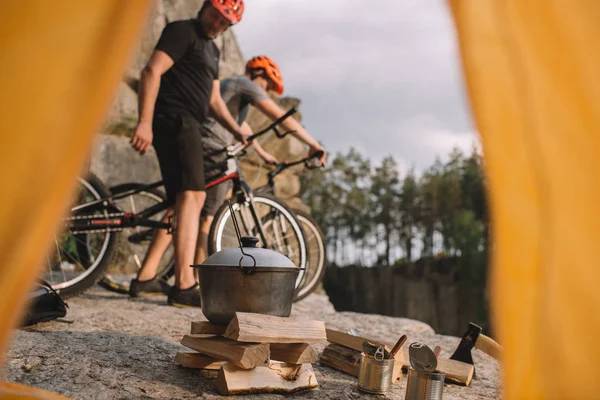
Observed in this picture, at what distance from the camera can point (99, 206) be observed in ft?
14.0

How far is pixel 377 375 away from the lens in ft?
8.07

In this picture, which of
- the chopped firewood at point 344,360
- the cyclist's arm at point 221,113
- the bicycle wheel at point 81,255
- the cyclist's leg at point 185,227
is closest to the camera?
the chopped firewood at point 344,360

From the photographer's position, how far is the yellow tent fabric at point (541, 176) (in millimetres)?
1245

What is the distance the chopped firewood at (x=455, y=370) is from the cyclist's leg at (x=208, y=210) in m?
2.21

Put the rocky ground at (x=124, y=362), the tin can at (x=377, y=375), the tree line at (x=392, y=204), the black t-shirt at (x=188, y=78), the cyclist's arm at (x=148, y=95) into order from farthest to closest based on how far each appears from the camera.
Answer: the tree line at (x=392, y=204), the black t-shirt at (x=188, y=78), the cyclist's arm at (x=148, y=95), the tin can at (x=377, y=375), the rocky ground at (x=124, y=362)

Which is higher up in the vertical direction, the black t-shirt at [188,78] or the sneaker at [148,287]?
the black t-shirt at [188,78]

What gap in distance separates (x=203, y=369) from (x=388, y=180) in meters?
49.5

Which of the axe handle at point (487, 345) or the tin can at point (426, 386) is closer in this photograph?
the tin can at point (426, 386)

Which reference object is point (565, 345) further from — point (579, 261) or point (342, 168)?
point (342, 168)

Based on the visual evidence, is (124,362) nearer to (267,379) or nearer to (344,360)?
(267,379)

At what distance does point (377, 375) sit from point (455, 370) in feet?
2.14

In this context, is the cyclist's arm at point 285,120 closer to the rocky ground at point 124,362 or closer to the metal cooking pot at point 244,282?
the rocky ground at point 124,362

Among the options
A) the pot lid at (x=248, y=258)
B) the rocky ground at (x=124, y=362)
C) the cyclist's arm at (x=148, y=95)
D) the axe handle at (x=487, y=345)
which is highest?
the cyclist's arm at (x=148, y=95)

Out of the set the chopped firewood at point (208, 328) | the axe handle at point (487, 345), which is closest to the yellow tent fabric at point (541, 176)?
the chopped firewood at point (208, 328)
